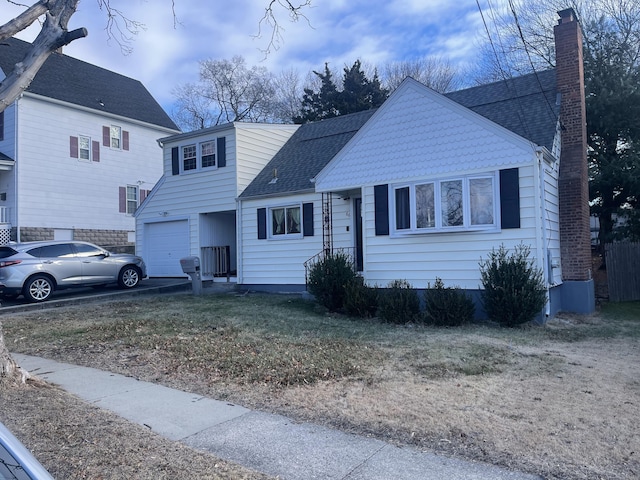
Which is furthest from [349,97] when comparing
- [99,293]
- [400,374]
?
[400,374]

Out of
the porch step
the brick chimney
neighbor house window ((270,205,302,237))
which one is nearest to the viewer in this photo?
the brick chimney

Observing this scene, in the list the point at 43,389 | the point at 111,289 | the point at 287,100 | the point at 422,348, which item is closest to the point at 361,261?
the point at 422,348

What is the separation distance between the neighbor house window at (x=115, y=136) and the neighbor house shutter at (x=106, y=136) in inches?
4.4

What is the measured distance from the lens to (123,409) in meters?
5.12

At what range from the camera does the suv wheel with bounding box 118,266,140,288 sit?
50.7 feet

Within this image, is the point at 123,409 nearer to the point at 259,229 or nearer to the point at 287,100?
the point at 259,229

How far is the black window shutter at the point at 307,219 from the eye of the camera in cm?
1466

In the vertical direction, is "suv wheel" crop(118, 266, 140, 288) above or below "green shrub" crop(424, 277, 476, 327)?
above

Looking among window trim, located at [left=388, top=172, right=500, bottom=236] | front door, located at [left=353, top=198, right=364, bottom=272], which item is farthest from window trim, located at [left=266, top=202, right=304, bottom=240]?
window trim, located at [left=388, top=172, right=500, bottom=236]

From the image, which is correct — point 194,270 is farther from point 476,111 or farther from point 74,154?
point 74,154

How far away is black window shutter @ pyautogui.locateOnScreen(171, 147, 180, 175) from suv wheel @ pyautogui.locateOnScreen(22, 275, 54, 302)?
6049mm

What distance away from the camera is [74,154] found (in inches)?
904

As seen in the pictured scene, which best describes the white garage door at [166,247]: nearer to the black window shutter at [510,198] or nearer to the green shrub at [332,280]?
the green shrub at [332,280]

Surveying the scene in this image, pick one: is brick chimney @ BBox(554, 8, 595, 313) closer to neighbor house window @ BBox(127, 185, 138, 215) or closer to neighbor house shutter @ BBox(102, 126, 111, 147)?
neighbor house shutter @ BBox(102, 126, 111, 147)
